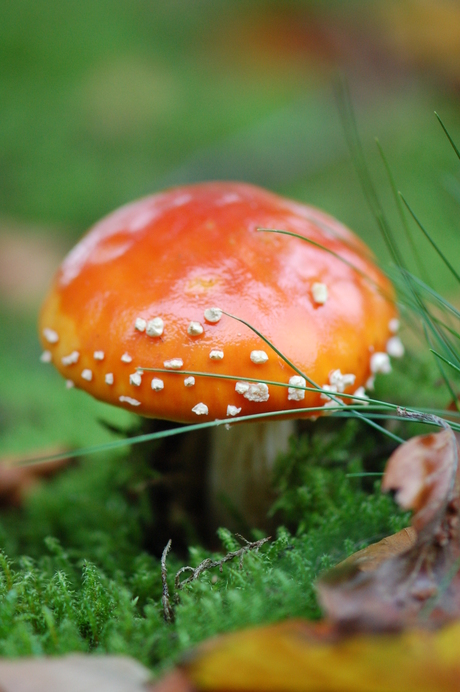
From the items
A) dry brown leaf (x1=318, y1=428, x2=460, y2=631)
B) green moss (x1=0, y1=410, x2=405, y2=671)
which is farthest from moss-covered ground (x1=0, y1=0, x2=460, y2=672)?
dry brown leaf (x1=318, y1=428, x2=460, y2=631)

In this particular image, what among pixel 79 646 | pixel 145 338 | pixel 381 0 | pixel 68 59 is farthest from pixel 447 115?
pixel 79 646

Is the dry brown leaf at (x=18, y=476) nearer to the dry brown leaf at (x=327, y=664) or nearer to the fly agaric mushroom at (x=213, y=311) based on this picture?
the fly agaric mushroom at (x=213, y=311)

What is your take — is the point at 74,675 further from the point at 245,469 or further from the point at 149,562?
the point at 245,469

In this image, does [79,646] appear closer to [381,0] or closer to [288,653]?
[288,653]

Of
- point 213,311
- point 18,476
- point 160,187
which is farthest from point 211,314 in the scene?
point 160,187

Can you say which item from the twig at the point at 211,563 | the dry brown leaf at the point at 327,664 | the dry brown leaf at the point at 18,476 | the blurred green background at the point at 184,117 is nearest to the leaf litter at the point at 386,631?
the dry brown leaf at the point at 327,664

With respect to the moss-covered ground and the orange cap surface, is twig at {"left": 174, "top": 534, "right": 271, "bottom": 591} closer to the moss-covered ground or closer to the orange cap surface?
the moss-covered ground

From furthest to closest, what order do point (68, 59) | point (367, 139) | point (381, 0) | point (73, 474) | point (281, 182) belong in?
point (381, 0) → point (68, 59) → point (367, 139) → point (281, 182) → point (73, 474)
